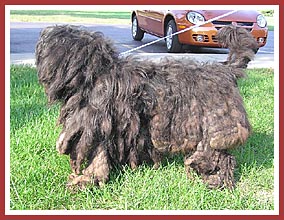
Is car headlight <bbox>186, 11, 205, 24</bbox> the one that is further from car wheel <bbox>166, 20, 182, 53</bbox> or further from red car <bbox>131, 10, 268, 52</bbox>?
car wheel <bbox>166, 20, 182, 53</bbox>

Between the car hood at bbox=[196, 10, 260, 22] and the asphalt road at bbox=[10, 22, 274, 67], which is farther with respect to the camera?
the asphalt road at bbox=[10, 22, 274, 67]

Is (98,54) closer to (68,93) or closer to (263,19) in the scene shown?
(68,93)

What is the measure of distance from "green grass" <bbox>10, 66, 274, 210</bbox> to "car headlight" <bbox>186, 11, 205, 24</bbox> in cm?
284

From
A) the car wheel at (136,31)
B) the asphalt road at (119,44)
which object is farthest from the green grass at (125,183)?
the car wheel at (136,31)

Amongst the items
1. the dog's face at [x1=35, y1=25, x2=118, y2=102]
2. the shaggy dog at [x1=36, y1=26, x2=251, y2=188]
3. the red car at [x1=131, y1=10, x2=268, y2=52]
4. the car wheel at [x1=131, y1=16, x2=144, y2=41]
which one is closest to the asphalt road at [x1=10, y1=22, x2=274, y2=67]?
the car wheel at [x1=131, y1=16, x2=144, y2=41]

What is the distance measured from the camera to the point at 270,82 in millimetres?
7891

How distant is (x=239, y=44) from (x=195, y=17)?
122 inches

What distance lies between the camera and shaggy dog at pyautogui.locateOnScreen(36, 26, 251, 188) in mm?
3836

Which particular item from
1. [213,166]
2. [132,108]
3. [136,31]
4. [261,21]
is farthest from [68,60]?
[136,31]

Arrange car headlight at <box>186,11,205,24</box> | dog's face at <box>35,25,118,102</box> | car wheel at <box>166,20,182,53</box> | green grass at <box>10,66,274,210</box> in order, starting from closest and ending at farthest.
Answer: dog's face at <box>35,25,118,102</box> → green grass at <box>10,66,274,210</box> → car headlight at <box>186,11,205,24</box> → car wheel at <box>166,20,182,53</box>

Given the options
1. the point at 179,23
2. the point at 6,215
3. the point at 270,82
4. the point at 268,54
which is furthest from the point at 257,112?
the point at 268,54

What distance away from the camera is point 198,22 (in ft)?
24.4

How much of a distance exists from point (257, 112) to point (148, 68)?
2610mm

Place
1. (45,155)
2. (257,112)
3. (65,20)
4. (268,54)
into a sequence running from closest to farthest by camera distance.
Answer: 1. (45,155)
2. (257,112)
3. (65,20)
4. (268,54)
